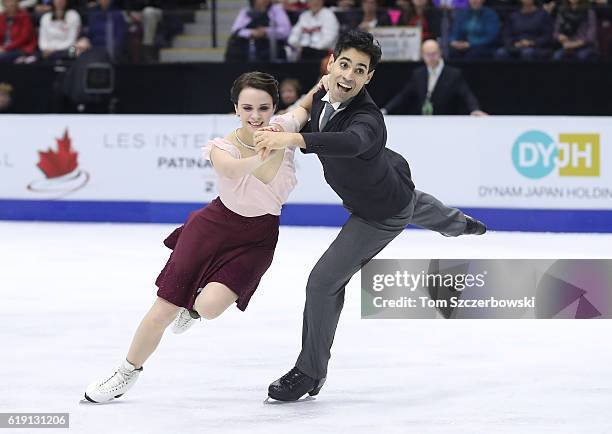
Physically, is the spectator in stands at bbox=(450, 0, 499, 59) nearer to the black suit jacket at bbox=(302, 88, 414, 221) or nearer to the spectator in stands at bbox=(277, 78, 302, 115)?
the spectator in stands at bbox=(277, 78, 302, 115)

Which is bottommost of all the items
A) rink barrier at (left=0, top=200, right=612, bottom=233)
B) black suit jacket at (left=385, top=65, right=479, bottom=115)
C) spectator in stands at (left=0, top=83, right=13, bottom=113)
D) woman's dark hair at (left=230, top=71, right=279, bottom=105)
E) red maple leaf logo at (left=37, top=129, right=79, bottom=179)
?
rink barrier at (left=0, top=200, right=612, bottom=233)

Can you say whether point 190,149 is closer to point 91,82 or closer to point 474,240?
point 91,82

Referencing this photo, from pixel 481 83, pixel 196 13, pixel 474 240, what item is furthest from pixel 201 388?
pixel 196 13

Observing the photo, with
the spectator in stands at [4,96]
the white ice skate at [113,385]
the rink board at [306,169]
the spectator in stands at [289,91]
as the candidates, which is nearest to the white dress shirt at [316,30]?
the spectator in stands at [289,91]

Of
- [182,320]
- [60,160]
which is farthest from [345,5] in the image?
[182,320]

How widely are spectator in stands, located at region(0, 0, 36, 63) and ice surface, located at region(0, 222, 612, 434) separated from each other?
5.03 meters

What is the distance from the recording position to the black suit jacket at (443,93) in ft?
33.8

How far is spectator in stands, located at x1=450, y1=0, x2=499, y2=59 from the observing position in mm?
10789

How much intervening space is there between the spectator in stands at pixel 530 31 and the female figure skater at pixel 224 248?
6.82 meters

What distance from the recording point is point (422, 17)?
35.4 ft

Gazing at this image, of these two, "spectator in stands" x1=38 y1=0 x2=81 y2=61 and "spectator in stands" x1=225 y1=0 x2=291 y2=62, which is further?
"spectator in stands" x1=38 y1=0 x2=81 y2=61

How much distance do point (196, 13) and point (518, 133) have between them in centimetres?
413

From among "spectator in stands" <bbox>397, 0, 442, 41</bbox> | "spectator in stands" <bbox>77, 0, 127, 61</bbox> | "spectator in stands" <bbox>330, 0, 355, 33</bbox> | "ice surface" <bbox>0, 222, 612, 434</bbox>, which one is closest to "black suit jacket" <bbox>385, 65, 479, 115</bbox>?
"spectator in stands" <bbox>397, 0, 442, 41</bbox>

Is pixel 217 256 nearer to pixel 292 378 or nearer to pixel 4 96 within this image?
pixel 292 378
